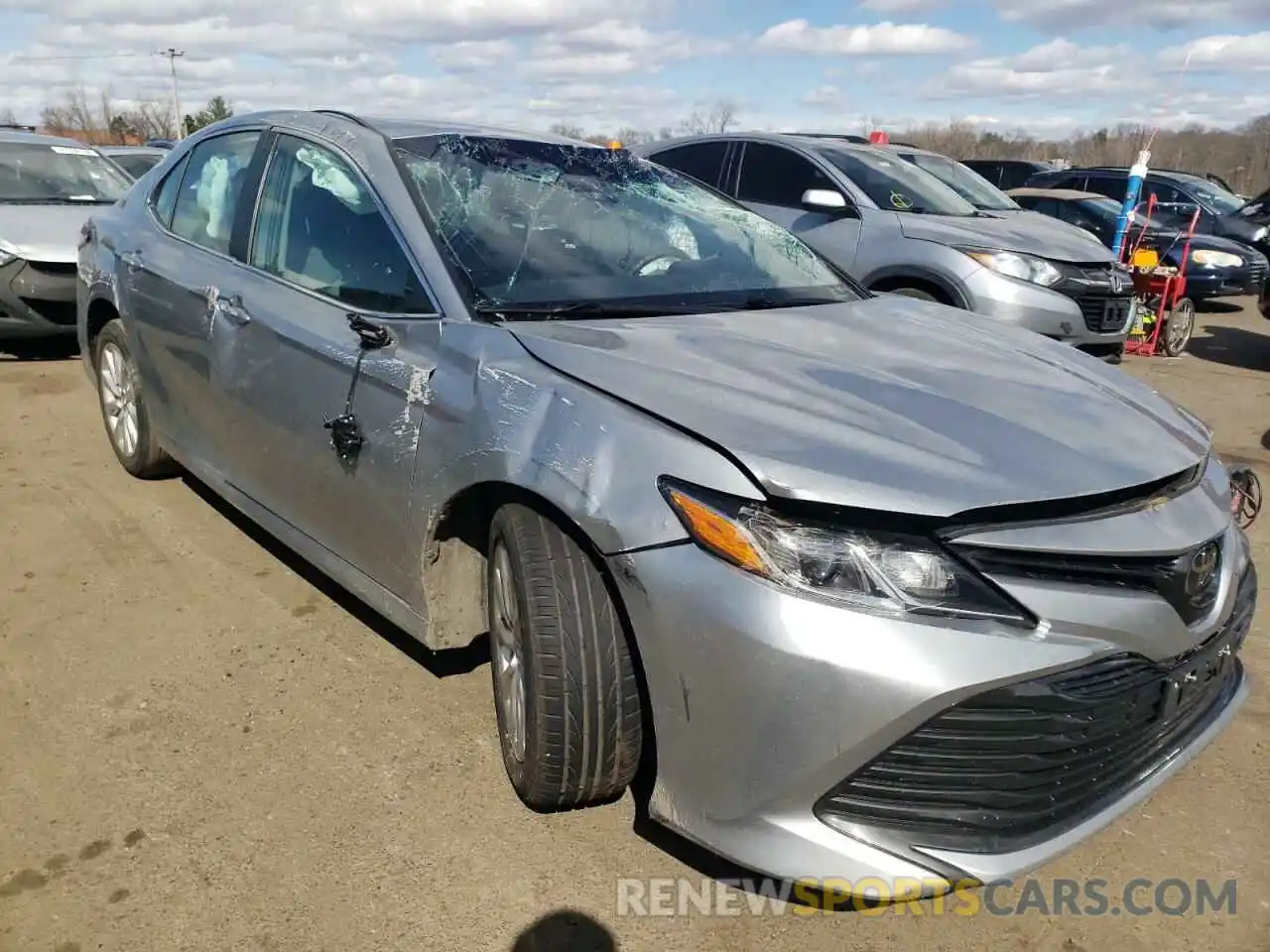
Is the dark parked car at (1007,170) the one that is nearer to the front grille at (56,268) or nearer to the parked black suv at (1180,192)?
the parked black suv at (1180,192)

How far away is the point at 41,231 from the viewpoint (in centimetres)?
731

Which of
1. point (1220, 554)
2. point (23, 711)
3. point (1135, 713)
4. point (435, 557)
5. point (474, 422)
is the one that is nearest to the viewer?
point (1135, 713)

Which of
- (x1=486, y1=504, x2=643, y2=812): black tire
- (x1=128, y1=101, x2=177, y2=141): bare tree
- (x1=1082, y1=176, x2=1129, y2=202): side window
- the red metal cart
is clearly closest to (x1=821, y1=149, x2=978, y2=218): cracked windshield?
the red metal cart

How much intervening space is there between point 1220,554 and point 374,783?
210cm

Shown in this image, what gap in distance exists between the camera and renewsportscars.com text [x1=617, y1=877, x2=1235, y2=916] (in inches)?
89.4

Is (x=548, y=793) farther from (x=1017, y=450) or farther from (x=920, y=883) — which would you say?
(x=1017, y=450)

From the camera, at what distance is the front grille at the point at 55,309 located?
7121mm

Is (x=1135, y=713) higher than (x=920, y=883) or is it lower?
higher

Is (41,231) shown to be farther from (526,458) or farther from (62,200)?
(526,458)

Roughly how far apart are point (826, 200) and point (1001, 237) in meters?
1.18

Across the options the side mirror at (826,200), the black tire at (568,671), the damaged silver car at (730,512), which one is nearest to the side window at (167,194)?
the damaged silver car at (730,512)

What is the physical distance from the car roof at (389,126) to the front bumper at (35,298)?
429cm

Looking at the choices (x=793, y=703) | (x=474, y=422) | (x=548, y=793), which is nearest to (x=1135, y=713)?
(x=793, y=703)

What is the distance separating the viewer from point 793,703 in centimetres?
183
